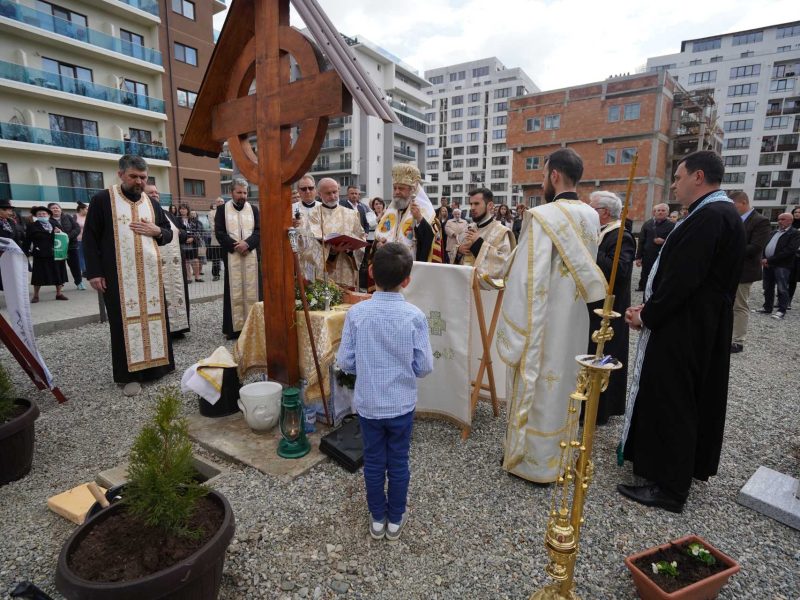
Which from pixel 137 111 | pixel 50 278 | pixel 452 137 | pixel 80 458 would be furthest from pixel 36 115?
pixel 452 137

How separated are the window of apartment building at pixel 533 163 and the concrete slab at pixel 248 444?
38764 mm

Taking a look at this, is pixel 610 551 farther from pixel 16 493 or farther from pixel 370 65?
pixel 370 65

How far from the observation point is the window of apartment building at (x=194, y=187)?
27.2m

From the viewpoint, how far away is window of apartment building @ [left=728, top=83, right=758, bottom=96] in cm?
5491

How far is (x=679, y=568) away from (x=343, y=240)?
3.21 m

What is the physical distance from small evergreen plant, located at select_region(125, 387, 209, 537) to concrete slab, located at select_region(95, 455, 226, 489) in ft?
3.49

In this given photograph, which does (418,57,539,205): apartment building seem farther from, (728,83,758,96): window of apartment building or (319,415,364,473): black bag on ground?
(319,415,364,473): black bag on ground

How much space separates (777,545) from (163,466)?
127 inches

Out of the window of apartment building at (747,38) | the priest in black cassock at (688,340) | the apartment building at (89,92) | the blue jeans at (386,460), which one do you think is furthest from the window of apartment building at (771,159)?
the blue jeans at (386,460)

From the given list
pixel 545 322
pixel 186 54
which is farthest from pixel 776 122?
pixel 545 322

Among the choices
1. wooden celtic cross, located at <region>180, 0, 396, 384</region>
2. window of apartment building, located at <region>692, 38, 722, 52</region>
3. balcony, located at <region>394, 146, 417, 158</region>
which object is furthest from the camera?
window of apartment building, located at <region>692, 38, 722, 52</region>

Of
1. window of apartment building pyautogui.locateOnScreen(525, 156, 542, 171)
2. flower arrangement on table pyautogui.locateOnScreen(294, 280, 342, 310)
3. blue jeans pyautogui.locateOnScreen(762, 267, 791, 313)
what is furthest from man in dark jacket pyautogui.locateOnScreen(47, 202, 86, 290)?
window of apartment building pyautogui.locateOnScreen(525, 156, 542, 171)

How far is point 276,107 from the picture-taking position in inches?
132

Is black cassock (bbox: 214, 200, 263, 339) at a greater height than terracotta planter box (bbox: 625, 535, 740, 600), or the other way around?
black cassock (bbox: 214, 200, 263, 339)
